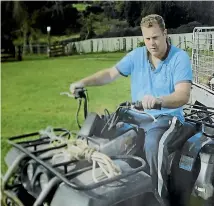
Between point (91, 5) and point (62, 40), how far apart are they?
184mm

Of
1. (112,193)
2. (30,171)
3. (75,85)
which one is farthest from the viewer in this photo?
(75,85)

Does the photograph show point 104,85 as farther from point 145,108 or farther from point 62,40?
point 62,40

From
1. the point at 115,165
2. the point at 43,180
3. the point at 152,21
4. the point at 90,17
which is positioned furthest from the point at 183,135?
the point at 90,17

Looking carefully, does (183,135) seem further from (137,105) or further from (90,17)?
(90,17)

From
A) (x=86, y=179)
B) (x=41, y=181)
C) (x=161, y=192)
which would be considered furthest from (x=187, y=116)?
(x=41, y=181)

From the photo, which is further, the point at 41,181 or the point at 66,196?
Answer: the point at 41,181

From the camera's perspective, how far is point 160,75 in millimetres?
1417

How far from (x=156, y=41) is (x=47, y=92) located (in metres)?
0.63

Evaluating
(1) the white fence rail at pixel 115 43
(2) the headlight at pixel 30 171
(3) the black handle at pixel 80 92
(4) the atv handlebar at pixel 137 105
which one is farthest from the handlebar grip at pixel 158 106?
→ (2) the headlight at pixel 30 171

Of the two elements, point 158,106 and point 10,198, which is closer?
point 158,106

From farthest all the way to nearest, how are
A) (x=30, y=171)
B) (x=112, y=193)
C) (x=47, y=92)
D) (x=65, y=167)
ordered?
(x=47, y=92) → (x=30, y=171) → (x=65, y=167) → (x=112, y=193)

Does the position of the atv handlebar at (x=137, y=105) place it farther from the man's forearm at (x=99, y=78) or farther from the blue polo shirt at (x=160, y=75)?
the man's forearm at (x=99, y=78)

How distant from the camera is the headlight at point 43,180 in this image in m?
1.50

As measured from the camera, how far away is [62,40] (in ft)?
5.99
